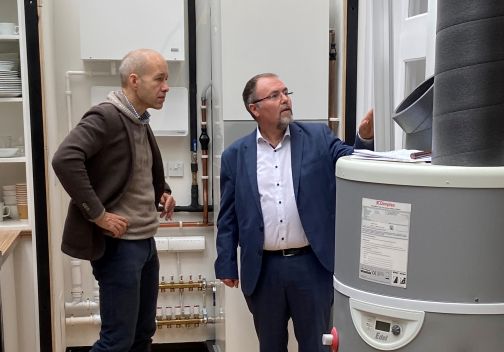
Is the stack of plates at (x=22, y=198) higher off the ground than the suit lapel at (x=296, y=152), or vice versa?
the suit lapel at (x=296, y=152)

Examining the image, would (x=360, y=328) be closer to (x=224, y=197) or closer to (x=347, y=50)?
(x=224, y=197)

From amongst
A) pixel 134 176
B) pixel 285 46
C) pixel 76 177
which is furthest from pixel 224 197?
pixel 285 46

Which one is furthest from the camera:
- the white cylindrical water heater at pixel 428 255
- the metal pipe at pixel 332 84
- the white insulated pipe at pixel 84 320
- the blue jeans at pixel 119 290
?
the white insulated pipe at pixel 84 320

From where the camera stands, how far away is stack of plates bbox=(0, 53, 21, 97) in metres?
2.79

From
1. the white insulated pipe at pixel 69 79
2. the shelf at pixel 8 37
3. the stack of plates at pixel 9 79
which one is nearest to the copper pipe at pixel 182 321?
the white insulated pipe at pixel 69 79

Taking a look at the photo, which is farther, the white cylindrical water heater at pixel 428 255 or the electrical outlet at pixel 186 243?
the electrical outlet at pixel 186 243

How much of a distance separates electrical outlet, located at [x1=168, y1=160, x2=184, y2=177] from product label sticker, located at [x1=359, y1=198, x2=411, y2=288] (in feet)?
7.62

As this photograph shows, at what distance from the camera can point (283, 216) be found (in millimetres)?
2240

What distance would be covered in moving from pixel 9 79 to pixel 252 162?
1385 mm

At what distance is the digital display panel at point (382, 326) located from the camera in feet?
3.69

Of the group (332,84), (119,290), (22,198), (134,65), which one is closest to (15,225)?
(22,198)

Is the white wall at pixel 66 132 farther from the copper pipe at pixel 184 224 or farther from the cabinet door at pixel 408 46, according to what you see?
the cabinet door at pixel 408 46

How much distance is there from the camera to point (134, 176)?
7.39 feet

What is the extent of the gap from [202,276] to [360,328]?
2.34 metres
